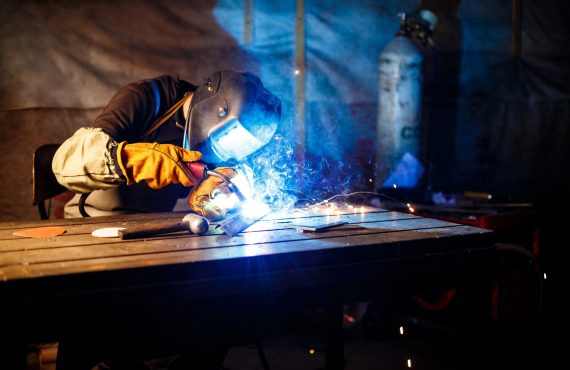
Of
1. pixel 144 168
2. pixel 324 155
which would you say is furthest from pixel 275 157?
pixel 144 168

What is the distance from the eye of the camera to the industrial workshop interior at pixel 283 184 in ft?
6.22

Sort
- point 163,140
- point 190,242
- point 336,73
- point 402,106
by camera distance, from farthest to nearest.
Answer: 1. point 336,73
2. point 402,106
3. point 163,140
4. point 190,242

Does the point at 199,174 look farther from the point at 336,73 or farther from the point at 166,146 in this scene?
the point at 336,73

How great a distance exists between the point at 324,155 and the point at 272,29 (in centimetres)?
149

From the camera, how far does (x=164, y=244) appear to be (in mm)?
2121

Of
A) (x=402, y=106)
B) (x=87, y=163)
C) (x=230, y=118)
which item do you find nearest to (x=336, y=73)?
(x=402, y=106)

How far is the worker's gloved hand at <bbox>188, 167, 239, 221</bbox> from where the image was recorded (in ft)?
8.90

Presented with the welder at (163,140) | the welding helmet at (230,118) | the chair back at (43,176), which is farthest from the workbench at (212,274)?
the welding helmet at (230,118)

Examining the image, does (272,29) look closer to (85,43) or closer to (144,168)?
(85,43)

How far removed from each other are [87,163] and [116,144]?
18 centimetres

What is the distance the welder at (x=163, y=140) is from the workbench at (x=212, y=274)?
33cm

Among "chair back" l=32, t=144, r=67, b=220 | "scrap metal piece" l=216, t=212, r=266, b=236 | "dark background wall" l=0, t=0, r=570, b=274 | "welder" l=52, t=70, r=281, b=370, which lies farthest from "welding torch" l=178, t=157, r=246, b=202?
"dark background wall" l=0, t=0, r=570, b=274

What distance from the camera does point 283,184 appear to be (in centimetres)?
478

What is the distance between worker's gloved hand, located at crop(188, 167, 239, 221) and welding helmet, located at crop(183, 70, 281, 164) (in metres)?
0.33
